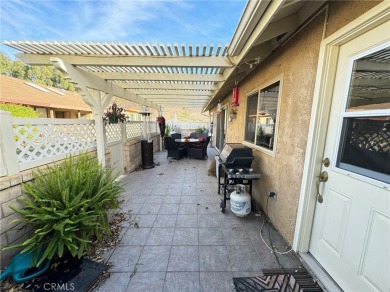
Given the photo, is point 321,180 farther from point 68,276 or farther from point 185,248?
point 68,276

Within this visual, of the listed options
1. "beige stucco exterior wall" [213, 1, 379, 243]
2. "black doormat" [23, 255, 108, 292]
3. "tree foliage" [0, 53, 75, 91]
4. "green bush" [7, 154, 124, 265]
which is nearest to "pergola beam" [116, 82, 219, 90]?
"beige stucco exterior wall" [213, 1, 379, 243]

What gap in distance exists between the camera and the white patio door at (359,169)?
3.82 feet

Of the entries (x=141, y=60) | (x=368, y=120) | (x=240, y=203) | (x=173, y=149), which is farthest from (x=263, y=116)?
(x=173, y=149)

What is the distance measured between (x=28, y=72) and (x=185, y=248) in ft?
91.3

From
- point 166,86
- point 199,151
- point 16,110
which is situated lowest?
point 199,151

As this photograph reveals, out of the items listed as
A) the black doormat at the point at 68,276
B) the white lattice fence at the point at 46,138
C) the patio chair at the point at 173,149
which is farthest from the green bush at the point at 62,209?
the patio chair at the point at 173,149

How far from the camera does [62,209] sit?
175 centimetres

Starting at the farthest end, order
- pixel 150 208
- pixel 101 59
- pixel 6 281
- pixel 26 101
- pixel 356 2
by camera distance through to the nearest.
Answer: pixel 26 101 < pixel 150 208 < pixel 101 59 < pixel 6 281 < pixel 356 2

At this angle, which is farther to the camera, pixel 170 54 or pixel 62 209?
pixel 170 54

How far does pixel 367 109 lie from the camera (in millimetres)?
1275

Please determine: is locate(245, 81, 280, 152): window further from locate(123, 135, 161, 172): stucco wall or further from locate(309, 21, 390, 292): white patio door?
locate(123, 135, 161, 172): stucco wall

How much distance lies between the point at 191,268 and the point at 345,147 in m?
1.91

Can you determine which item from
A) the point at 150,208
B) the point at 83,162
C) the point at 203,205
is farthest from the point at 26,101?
the point at 203,205

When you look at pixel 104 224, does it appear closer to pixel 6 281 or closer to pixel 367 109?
pixel 6 281
